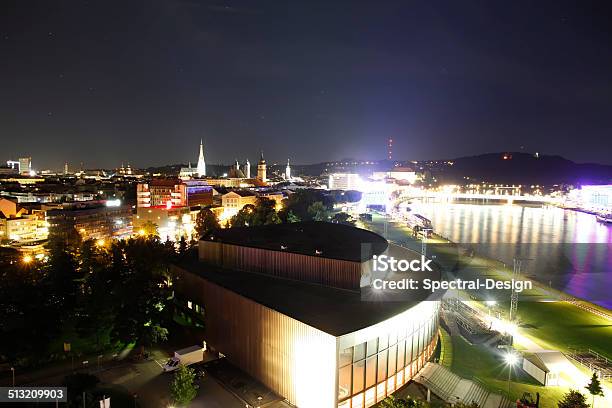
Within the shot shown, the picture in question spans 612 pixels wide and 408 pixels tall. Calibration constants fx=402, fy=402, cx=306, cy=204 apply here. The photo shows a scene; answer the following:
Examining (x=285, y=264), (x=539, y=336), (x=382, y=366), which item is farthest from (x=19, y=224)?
(x=539, y=336)

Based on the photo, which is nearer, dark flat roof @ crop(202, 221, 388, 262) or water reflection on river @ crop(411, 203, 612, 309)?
dark flat roof @ crop(202, 221, 388, 262)

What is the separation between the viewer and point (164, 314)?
9906 millimetres

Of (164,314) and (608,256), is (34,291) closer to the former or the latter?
(164,314)

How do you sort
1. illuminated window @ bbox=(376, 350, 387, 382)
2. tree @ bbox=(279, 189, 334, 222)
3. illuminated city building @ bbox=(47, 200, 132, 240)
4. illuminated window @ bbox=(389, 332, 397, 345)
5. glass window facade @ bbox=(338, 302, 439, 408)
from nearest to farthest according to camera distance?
glass window facade @ bbox=(338, 302, 439, 408), illuminated window @ bbox=(376, 350, 387, 382), illuminated window @ bbox=(389, 332, 397, 345), illuminated city building @ bbox=(47, 200, 132, 240), tree @ bbox=(279, 189, 334, 222)

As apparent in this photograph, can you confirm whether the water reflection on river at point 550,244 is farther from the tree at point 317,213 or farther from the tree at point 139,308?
the tree at point 139,308

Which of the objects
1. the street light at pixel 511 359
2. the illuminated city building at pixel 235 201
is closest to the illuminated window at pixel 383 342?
the street light at pixel 511 359

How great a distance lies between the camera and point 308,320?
23.5 feet

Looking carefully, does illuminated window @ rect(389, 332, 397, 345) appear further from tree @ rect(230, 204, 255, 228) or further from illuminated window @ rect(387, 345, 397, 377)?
tree @ rect(230, 204, 255, 228)

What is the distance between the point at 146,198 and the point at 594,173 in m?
119

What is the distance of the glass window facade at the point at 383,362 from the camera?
6836 mm

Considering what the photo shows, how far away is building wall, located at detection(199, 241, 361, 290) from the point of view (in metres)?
9.52

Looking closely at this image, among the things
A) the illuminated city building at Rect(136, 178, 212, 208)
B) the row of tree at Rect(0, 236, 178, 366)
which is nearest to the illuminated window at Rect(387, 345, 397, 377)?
the row of tree at Rect(0, 236, 178, 366)

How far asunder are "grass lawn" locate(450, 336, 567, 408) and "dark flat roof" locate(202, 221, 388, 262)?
10.1ft

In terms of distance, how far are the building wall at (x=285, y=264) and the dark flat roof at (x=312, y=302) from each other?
0.72ft
